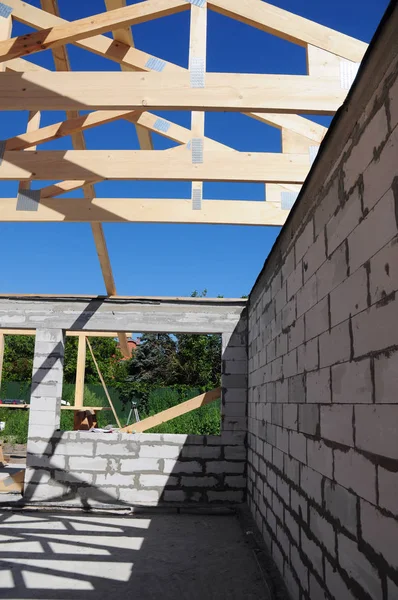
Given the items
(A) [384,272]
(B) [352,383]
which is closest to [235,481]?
(B) [352,383]

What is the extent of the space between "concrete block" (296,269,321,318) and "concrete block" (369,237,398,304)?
903 mm

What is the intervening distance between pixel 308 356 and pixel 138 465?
4.03 m

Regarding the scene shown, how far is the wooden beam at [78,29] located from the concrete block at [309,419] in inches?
108

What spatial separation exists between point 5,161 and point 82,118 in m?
0.78

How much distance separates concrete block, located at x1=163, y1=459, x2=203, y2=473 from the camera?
248 inches

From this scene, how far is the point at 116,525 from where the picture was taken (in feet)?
17.9

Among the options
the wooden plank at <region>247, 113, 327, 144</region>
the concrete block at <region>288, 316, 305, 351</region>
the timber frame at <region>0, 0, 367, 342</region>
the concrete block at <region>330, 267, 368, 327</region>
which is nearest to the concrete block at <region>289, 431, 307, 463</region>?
the concrete block at <region>288, 316, 305, 351</region>

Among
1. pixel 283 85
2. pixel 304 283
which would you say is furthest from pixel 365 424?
pixel 283 85

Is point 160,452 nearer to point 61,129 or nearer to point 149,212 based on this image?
point 149,212

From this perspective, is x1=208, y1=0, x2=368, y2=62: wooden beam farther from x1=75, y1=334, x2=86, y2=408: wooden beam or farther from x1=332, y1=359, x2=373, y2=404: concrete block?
x1=75, y1=334, x2=86, y2=408: wooden beam

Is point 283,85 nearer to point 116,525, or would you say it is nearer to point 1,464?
point 116,525

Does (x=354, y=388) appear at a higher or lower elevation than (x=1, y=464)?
higher

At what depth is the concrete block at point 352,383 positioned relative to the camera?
Result: 76.9 inches

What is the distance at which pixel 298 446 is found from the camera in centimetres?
313
